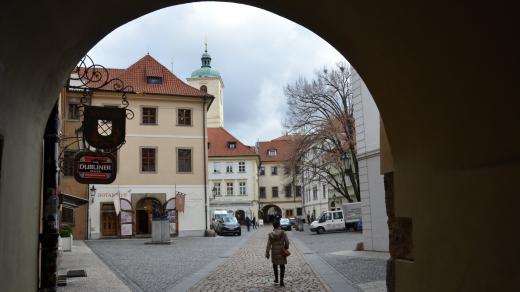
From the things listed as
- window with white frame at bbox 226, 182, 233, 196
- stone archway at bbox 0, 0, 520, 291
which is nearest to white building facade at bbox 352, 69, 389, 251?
stone archway at bbox 0, 0, 520, 291

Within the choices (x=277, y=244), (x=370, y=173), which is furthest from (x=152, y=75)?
(x=277, y=244)

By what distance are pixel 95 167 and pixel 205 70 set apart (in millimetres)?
79903

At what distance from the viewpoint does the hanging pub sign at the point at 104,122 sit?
7339 millimetres

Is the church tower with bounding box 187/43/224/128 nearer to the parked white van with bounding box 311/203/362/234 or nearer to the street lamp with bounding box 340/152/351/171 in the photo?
the parked white van with bounding box 311/203/362/234

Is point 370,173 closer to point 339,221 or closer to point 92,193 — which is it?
point 339,221

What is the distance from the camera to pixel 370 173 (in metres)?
Answer: 19.4

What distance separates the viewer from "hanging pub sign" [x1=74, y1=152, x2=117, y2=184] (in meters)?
8.35

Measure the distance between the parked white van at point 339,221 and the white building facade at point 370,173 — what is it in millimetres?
19824

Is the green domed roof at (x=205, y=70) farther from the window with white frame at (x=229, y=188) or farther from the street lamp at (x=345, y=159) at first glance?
the street lamp at (x=345, y=159)

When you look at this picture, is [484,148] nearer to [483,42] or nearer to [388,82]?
[483,42]

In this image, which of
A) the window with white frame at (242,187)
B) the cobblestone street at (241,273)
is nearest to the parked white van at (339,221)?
the cobblestone street at (241,273)

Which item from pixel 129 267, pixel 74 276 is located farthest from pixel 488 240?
pixel 129 267

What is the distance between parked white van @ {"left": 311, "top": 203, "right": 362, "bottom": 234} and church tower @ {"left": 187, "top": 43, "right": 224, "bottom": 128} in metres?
41.0

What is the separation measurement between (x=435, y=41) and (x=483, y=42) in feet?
1.59
